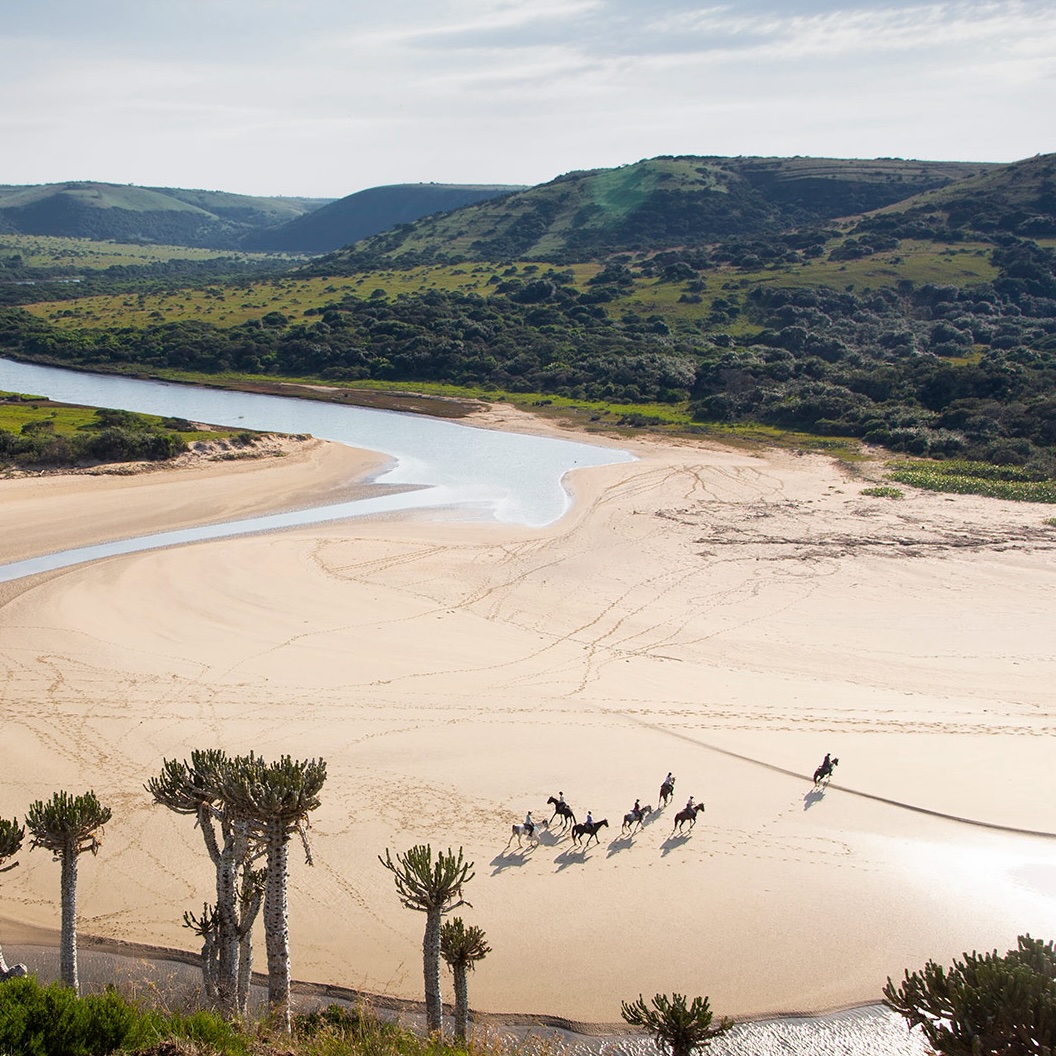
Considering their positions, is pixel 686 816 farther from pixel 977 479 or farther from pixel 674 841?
pixel 977 479

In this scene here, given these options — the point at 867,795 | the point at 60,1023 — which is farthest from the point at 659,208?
the point at 60,1023

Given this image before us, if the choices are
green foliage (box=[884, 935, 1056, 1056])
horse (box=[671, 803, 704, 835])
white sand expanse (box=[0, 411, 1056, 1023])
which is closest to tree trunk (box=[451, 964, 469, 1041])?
white sand expanse (box=[0, 411, 1056, 1023])

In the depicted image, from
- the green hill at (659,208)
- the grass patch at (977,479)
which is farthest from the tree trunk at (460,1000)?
the green hill at (659,208)

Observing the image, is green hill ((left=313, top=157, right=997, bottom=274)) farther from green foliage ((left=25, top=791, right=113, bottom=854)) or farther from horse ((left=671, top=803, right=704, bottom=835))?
green foliage ((left=25, top=791, right=113, bottom=854))

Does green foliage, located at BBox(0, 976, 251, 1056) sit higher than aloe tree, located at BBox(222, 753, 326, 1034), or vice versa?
aloe tree, located at BBox(222, 753, 326, 1034)

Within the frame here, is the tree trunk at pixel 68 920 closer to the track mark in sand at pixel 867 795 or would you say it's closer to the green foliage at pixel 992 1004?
the green foliage at pixel 992 1004

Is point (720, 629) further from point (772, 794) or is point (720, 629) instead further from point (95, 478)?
point (95, 478)
